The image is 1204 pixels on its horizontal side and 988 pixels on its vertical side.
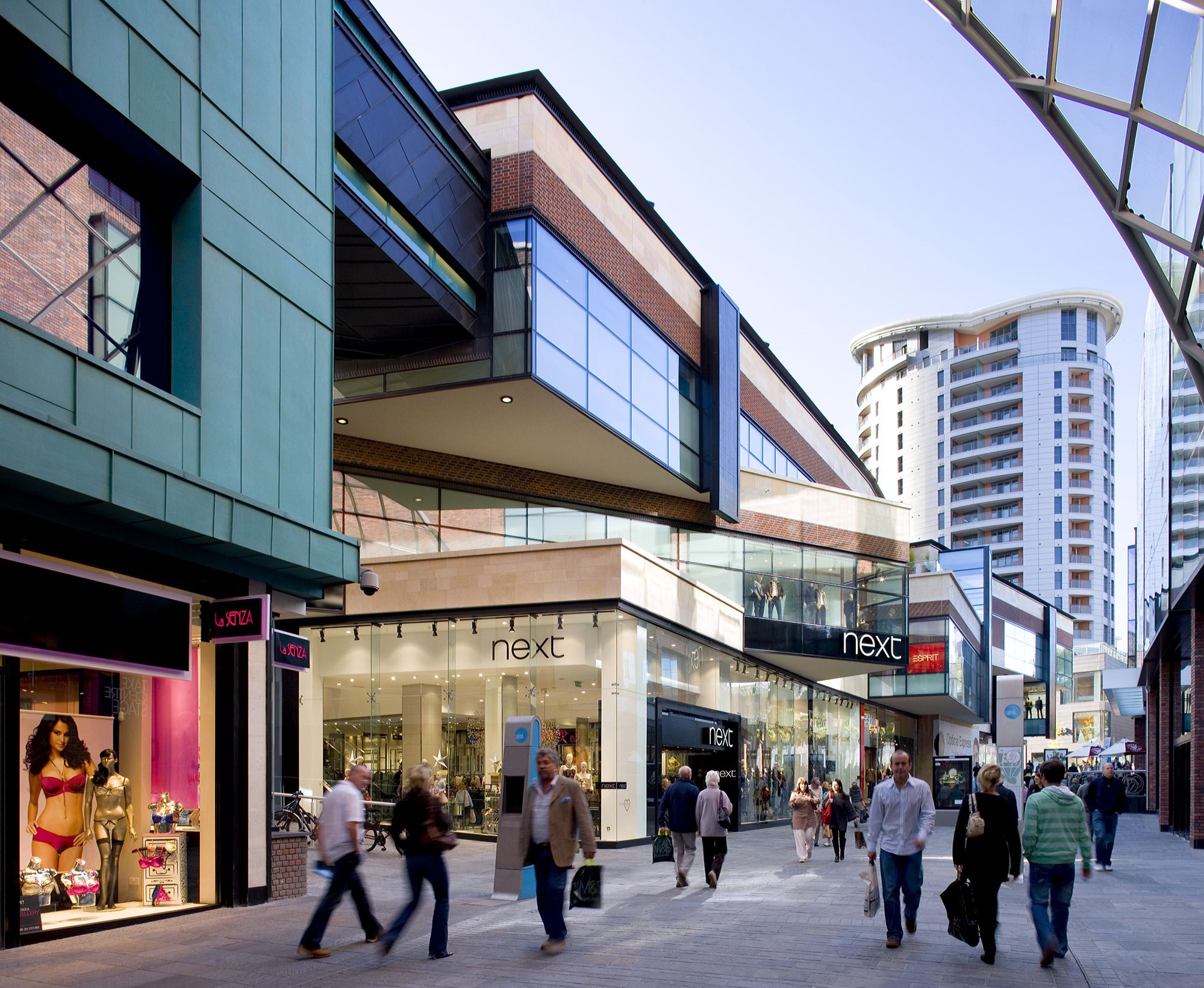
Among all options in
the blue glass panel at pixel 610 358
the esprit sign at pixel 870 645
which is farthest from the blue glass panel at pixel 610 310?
the esprit sign at pixel 870 645

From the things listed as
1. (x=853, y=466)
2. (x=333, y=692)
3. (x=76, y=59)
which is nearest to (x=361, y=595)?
(x=333, y=692)

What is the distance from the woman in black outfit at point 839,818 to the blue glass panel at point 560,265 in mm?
10576

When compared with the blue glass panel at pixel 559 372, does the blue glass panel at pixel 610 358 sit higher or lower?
higher

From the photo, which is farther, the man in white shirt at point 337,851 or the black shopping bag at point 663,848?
the black shopping bag at point 663,848

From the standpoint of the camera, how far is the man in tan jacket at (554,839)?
9.96 m

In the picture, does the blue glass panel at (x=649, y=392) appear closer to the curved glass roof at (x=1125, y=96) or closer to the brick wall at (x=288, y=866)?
the curved glass roof at (x=1125, y=96)

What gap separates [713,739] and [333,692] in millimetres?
9468

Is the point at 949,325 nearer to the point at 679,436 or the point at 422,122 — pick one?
the point at 679,436

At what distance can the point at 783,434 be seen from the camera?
39062mm

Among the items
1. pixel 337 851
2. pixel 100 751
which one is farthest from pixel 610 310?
pixel 337 851

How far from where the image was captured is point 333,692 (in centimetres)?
2452

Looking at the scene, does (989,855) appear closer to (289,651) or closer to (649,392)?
(289,651)

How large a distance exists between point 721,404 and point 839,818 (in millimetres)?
11736

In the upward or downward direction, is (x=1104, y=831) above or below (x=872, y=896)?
below
